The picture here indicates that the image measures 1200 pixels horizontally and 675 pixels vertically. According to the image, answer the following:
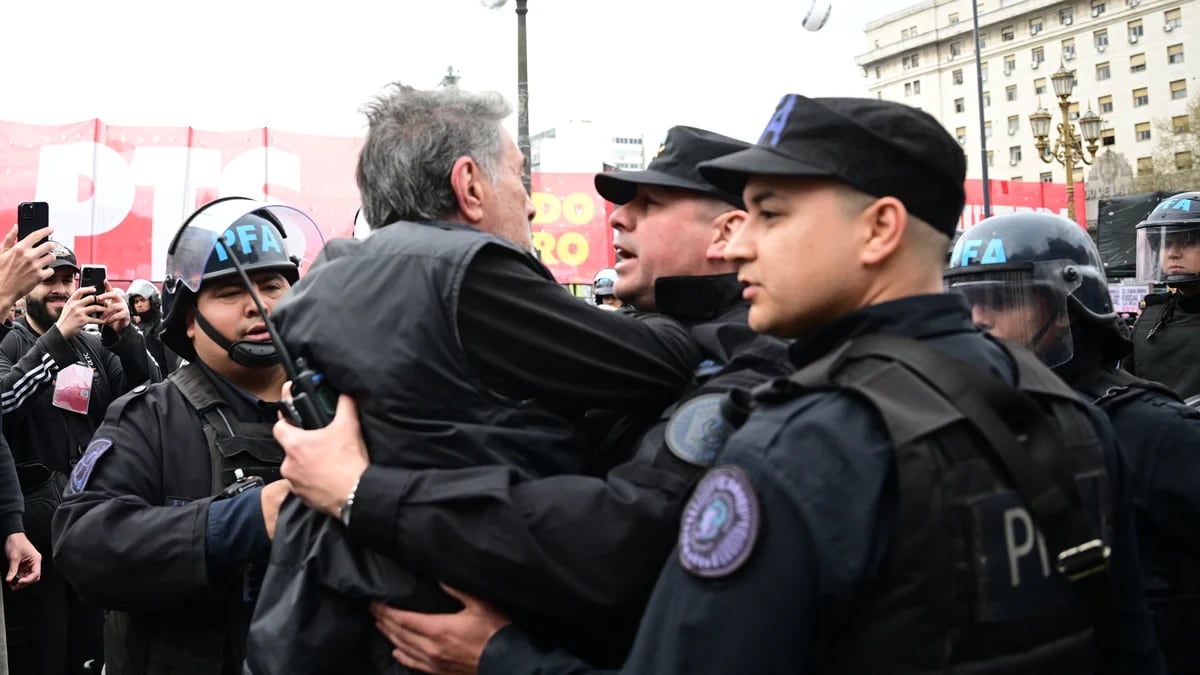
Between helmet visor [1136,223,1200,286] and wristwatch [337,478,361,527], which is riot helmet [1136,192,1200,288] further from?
wristwatch [337,478,361,527]

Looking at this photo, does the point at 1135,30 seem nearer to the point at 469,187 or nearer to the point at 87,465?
the point at 469,187

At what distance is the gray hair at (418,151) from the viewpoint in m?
2.23

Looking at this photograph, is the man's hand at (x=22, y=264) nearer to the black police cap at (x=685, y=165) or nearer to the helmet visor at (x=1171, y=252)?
the black police cap at (x=685, y=165)

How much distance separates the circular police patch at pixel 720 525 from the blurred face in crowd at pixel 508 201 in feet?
3.16

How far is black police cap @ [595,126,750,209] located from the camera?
2.50 m

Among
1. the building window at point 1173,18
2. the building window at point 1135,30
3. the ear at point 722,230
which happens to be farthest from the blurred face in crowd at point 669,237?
the building window at point 1135,30

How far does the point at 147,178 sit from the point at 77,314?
30.5ft

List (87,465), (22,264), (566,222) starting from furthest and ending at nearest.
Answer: (566,222), (22,264), (87,465)

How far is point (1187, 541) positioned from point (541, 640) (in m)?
1.84

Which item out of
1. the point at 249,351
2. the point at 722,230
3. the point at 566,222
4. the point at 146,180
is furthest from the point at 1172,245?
the point at 146,180

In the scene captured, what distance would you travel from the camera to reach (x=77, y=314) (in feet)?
16.7

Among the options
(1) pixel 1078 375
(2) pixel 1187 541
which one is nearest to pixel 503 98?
(1) pixel 1078 375

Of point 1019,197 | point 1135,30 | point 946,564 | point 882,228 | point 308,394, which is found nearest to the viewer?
point 946,564

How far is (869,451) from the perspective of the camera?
1.42m
